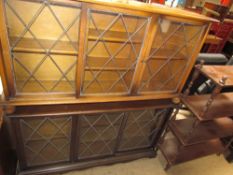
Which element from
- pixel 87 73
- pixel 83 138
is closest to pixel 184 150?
pixel 83 138

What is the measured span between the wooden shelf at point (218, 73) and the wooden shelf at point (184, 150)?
30.3 inches

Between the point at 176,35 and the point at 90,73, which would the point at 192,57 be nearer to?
the point at 176,35

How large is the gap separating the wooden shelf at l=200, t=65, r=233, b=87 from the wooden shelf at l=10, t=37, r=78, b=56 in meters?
→ 1.08

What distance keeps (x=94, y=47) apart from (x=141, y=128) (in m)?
1.01

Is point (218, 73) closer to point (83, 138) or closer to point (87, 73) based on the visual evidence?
point (87, 73)

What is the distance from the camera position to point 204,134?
1.81 metres

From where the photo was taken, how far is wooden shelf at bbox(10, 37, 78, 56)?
105 centimetres

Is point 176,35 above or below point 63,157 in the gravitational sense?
above

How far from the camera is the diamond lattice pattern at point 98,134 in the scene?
1.57 metres

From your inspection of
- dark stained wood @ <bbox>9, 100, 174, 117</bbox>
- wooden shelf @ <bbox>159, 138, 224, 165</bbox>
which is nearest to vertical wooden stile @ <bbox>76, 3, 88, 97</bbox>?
dark stained wood @ <bbox>9, 100, 174, 117</bbox>

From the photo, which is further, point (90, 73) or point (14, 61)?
point (90, 73)

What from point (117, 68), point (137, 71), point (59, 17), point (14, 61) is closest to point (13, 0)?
point (59, 17)

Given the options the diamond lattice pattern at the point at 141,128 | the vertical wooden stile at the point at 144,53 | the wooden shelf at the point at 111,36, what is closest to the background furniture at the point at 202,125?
the diamond lattice pattern at the point at 141,128

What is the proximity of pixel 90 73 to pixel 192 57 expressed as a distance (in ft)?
2.75
